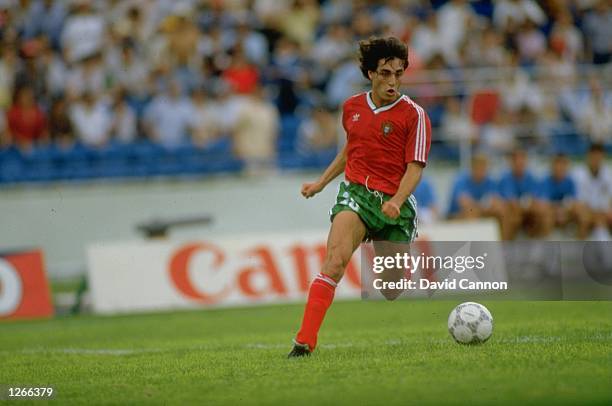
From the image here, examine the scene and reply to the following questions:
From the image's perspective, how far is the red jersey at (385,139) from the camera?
8.44m

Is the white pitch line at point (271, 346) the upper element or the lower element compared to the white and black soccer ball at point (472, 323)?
lower

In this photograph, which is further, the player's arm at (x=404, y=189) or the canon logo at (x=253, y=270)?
the canon logo at (x=253, y=270)

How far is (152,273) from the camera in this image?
51.1 ft

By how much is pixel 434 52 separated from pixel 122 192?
5.97 meters

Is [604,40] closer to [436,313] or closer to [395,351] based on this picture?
[436,313]

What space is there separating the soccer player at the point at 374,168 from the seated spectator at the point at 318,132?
11.2 meters

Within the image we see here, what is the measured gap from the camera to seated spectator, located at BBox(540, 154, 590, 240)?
56.1ft

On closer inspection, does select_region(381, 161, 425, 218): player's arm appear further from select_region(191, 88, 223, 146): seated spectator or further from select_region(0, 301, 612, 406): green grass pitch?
select_region(191, 88, 223, 146): seated spectator

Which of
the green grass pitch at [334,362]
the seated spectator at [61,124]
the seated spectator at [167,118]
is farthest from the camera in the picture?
the seated spectator at [167,118]

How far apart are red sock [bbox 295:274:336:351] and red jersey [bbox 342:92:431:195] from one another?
81 cm

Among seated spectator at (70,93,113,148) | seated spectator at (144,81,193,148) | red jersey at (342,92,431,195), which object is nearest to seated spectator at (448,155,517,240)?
seated spectator at (144,81,193,148)

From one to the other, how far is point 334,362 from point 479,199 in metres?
9.49

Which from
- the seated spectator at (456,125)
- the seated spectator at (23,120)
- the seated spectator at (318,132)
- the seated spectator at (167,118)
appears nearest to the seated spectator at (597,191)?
the seated spectator at (456,125)

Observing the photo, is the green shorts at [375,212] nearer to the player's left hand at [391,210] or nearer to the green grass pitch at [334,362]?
the player's left hand at [391,210]
